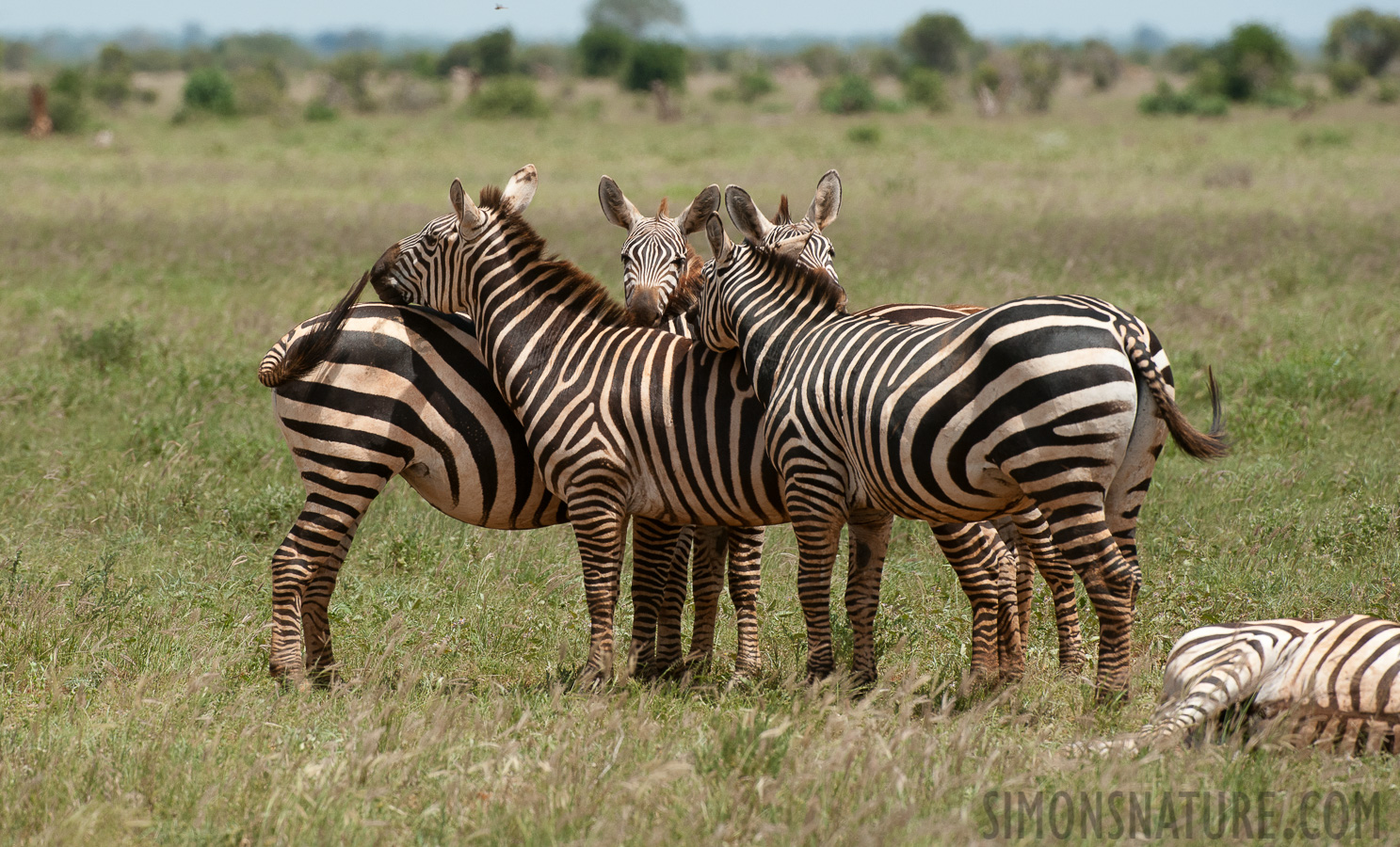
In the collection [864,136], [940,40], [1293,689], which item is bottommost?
[1293,689]

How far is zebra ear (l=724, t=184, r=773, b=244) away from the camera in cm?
585

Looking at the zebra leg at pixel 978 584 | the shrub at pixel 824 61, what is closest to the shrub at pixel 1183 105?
the zebra leg at pixel 978 584

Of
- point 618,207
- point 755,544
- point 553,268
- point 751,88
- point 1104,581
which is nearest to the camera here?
point 1104,581

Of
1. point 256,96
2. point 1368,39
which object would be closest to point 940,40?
point 1368,39

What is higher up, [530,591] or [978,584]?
[978,584]

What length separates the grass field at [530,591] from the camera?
363 centimetres

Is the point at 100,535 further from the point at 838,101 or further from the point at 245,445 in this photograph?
the point at 838,101

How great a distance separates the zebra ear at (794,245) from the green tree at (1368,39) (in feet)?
220

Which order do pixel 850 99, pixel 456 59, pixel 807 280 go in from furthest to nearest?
pixel 456 59, pixel 850 99, pixel 807 280

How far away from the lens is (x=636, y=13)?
5802 inches

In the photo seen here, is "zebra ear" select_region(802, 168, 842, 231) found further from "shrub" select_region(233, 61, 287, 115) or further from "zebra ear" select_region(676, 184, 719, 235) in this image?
"shrub" select_region(233, 61, 287, 115)

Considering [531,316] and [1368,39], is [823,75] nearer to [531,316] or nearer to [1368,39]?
[1368,39]

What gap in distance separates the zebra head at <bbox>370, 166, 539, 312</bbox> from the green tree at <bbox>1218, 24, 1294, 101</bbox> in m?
48.0

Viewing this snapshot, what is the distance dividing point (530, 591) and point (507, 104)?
118 feet
